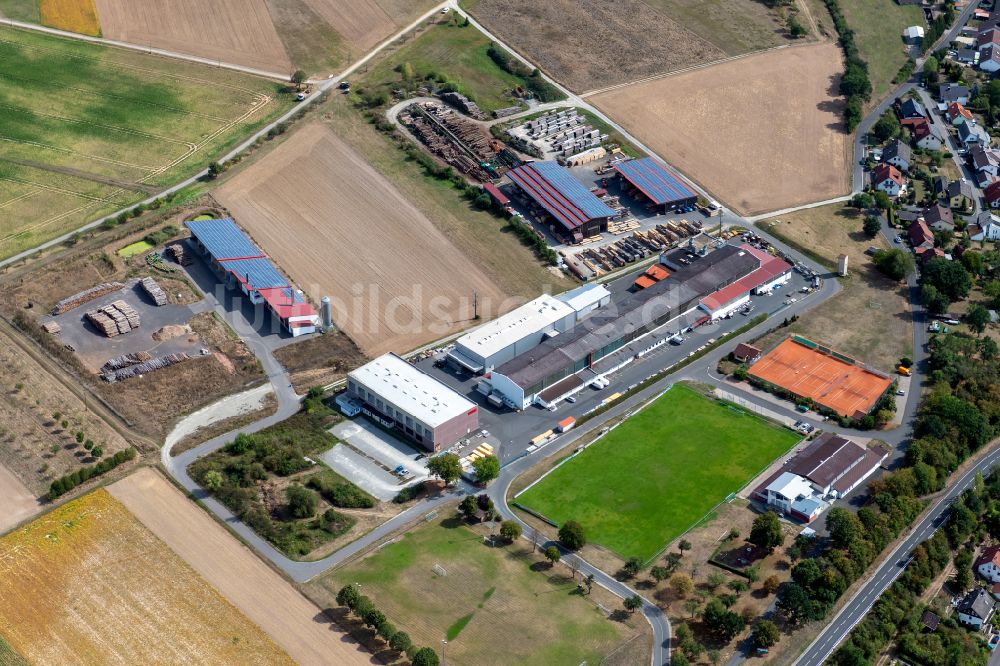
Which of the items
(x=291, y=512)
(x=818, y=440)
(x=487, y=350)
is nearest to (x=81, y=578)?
(x=291, y=512)

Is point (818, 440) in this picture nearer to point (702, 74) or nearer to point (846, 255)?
point (846, 255)

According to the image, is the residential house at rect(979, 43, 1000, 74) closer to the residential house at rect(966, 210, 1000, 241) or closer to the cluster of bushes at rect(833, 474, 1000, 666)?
the residential house at rect(966, 210, 1000, 241)

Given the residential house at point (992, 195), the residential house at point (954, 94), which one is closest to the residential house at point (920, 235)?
the residential house at point (992, 195)

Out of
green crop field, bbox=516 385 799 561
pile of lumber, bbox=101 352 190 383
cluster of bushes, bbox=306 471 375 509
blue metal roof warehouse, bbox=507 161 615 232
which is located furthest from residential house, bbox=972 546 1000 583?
pile of lumber, bbox=101 352 190 383

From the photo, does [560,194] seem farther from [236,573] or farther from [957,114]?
[236,573]

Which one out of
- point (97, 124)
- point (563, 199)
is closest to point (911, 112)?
point (563, 199)

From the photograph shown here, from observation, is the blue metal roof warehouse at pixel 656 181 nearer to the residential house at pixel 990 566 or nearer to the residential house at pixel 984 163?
the residential house at pixel 984 163

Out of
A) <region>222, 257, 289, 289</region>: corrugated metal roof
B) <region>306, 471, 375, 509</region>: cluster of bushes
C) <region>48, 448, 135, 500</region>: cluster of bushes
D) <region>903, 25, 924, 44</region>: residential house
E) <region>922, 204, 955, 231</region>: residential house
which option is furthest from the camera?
<region>903, 25, 924, 44</region>: residential house
